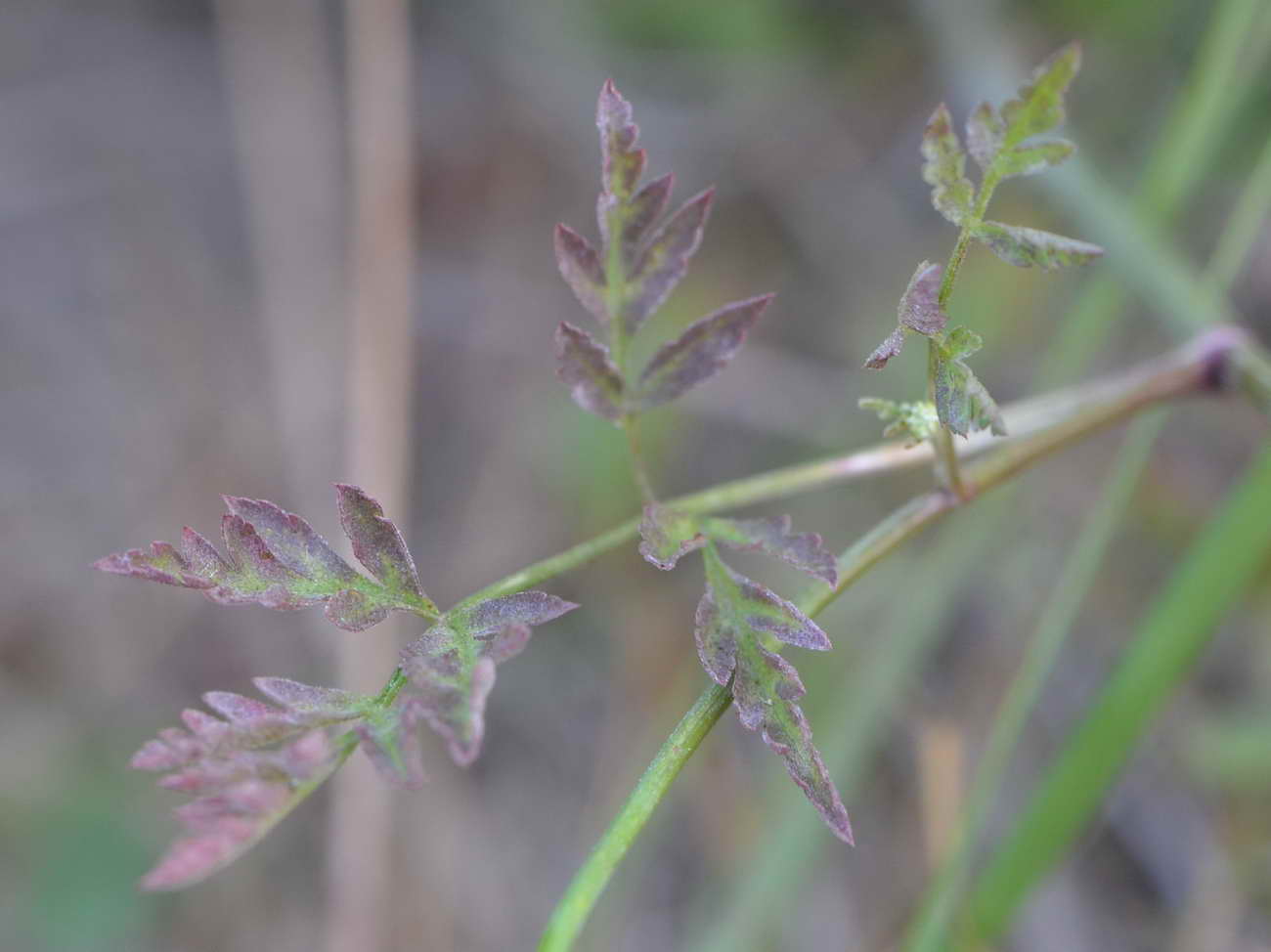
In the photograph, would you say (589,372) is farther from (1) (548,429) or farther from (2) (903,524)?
(1) (548,429)

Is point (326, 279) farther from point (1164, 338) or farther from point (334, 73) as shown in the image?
point (1164, 338)

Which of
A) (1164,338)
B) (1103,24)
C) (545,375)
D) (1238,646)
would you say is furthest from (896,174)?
(1238,646)

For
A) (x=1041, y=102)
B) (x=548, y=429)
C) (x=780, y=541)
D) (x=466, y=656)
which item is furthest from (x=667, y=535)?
(x=548, y=429)

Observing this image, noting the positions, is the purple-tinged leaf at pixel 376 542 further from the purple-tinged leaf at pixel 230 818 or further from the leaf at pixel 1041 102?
the leaf at pixel 1041 102

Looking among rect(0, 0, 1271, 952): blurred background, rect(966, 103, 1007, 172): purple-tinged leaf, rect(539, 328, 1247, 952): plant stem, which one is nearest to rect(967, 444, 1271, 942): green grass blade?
rect(539, 328, 1247, 952): plant stem

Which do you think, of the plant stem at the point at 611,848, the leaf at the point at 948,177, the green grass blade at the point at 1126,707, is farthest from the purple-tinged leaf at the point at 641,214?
the green grass blade at the point at 1126,707
